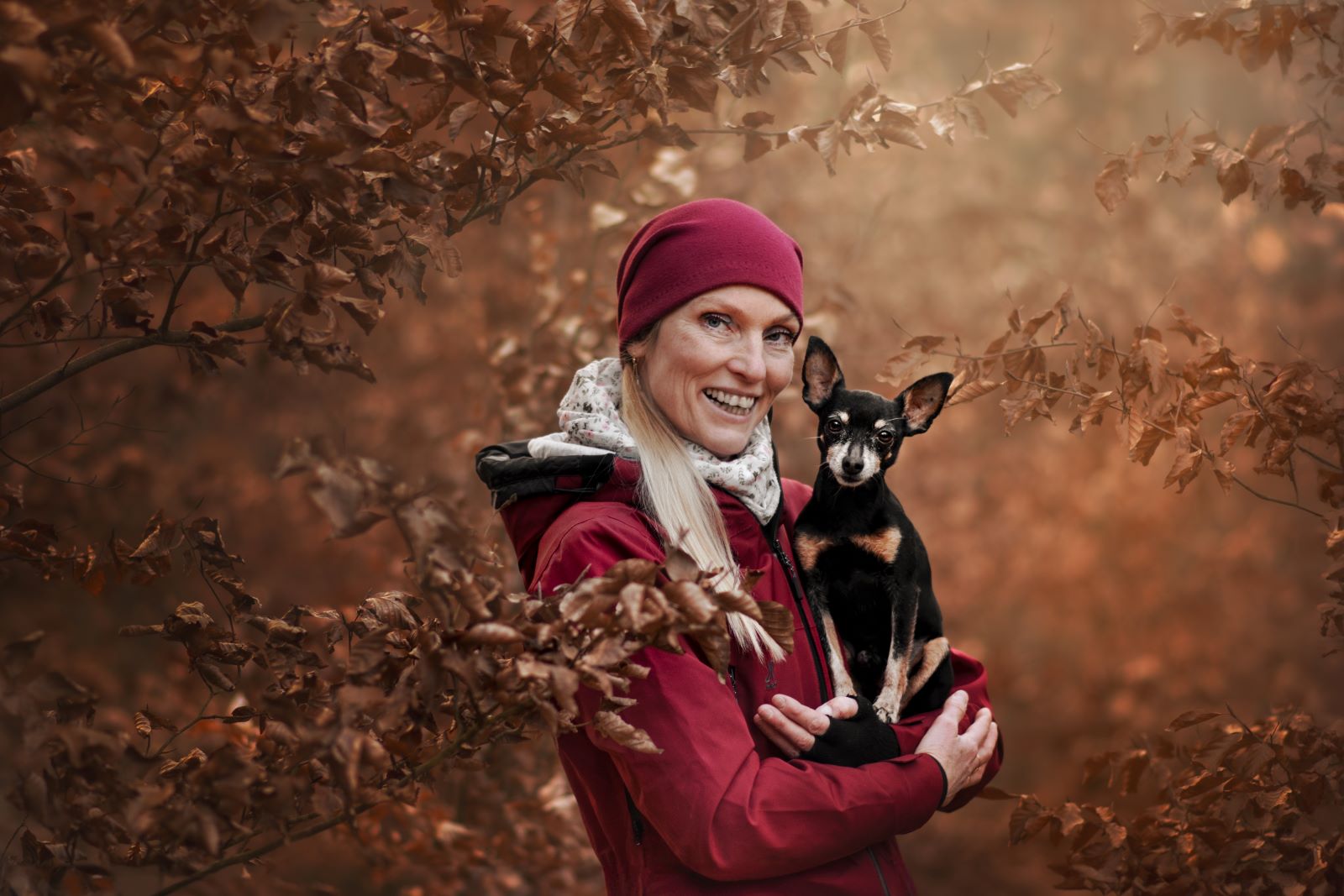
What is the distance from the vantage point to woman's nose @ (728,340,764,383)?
9.77 feet

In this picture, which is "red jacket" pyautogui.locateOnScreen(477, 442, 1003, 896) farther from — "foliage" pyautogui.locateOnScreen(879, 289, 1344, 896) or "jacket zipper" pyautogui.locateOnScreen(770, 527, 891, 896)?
"foliage" pyautogui.locateOnScreen(879, 289, 1344, 896)

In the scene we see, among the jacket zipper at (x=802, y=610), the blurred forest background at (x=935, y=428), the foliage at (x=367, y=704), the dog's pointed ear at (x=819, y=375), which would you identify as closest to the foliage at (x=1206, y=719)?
the blurred forest background at (x=935, y=428)

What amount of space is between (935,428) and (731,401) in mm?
11975

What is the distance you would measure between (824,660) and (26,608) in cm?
793

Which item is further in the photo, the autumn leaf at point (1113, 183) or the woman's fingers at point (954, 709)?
the autumn leaf at point (1113, 183)

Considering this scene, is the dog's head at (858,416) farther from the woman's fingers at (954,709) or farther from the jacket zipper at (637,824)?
the jacket zipper at (637,824)

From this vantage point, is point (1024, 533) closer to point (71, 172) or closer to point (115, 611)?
point (115, 611)

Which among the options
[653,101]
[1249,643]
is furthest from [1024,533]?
[653,101]

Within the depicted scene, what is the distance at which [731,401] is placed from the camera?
3.04 metres

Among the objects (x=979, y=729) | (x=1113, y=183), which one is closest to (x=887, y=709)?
(x=979, y=729)

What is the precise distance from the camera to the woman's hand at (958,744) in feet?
9.31

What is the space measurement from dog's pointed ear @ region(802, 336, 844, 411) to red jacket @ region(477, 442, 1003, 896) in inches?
12.0

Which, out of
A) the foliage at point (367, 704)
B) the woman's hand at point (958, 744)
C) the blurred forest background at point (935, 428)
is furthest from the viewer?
Answer: the blurred forest background at point (935, 428)

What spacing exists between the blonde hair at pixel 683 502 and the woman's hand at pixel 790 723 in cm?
12
